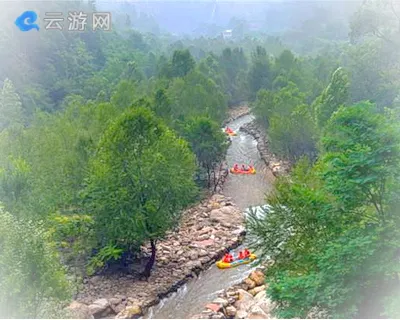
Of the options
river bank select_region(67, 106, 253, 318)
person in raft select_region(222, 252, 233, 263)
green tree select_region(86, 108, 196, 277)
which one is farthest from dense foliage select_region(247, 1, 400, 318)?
person in raft select_region(222, 252, 233, 263)

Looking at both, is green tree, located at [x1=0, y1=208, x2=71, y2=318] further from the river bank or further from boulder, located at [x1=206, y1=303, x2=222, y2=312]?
boulder, located at [x1=206, y1=303, x2=222, y2=312]

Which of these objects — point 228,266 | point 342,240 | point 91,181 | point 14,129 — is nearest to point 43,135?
point 14,129

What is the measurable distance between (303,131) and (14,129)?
15084 millimetres

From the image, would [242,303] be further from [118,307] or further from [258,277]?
[118,307]

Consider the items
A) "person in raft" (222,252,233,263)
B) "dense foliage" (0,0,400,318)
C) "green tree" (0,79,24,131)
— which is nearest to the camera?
"dense foliage" (0,0,400,318)

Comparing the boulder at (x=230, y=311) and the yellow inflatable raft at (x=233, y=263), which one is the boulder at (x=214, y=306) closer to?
the boulder at (x=230, y=311)

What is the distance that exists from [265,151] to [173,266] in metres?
17.6

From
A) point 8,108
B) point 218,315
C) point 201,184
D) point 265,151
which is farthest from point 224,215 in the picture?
point 8,108

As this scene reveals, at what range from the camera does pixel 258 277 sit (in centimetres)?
1578

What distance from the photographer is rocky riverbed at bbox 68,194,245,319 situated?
47.4ft

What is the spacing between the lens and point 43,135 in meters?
21.5

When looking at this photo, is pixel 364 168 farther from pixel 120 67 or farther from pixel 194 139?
pixel 120 67

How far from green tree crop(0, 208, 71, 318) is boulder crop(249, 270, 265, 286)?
7.06 meters

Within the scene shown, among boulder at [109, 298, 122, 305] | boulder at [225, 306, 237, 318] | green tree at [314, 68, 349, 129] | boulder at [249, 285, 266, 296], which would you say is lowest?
boulder at [249, 285, 266, 296]
